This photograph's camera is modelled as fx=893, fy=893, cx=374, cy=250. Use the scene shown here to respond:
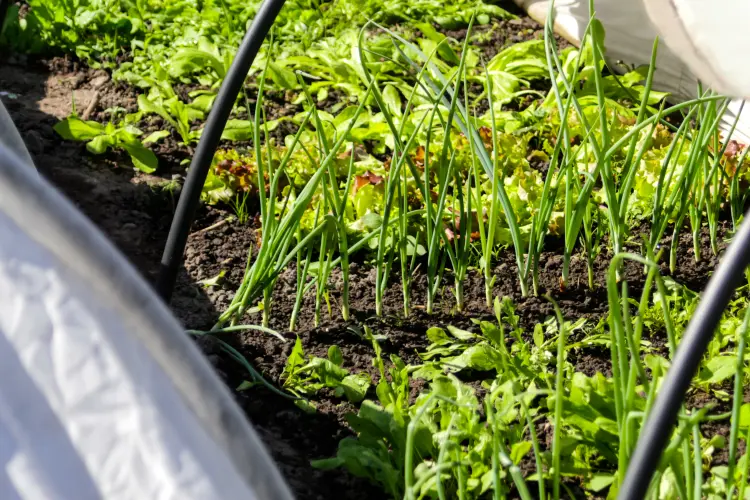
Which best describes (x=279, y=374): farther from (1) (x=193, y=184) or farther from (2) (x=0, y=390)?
(2) (x=0, y=390)

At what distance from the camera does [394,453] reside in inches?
53.7

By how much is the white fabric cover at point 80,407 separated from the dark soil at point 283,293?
29.6 inches

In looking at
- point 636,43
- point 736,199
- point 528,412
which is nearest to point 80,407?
point 528,412

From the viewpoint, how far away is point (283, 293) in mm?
1896

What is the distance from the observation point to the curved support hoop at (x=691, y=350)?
840 mm

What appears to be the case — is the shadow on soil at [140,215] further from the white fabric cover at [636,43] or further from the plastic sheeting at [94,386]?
the white fabric cover at [636,43]

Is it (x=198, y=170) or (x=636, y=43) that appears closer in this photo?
(x=198, y=170)

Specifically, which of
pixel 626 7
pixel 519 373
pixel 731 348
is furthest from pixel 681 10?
pixel 626 7

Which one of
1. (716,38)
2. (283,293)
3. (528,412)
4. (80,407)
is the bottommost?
(283,293)

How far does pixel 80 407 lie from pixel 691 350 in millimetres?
553

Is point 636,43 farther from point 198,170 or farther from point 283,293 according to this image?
point 198,170

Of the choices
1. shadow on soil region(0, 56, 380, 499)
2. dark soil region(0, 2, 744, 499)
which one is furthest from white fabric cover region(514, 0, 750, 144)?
shadow on soil region(0, 56, 380, 499)

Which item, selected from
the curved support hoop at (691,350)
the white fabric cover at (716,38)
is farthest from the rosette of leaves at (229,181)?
the curved support hoop at (691,350)

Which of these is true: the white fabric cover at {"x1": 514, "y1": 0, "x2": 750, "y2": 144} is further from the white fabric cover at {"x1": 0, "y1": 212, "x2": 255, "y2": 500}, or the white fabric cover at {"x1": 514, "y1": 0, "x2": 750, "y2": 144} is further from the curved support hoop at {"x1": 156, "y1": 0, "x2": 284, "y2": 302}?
the white fabric cover at {"x1": 0, "y1": 212, "x2": 255, "y2": 500}
